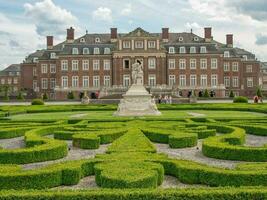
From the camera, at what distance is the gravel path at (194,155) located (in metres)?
11.4

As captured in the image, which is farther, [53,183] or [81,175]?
[81,175]

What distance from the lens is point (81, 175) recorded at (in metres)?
9.52

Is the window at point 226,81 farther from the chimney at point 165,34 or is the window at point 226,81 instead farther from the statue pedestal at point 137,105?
the statue pedestal at point 137,105

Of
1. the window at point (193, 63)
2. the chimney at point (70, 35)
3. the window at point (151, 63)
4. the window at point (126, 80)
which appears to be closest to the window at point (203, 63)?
the window at point (193, 63)

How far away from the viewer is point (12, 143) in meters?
15.8

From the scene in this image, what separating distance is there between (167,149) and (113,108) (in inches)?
819

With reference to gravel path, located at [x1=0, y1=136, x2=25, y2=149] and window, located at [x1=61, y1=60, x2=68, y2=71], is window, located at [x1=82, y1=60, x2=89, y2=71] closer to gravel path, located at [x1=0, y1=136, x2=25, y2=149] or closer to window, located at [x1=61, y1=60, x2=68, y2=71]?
window, located at [x1=61, y1=60, x2=68, y2=71]

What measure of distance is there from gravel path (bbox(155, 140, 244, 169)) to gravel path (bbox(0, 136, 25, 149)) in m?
4.92

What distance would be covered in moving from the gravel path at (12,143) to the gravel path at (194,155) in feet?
16.1

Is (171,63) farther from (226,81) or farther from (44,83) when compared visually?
(44,83)

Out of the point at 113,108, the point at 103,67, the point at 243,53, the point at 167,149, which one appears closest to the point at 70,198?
the point at 167,149

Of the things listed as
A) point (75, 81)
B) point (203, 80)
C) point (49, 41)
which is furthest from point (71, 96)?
point (203, 80)

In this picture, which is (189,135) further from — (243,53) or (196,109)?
(243,53)

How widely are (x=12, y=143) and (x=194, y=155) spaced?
22.6 ft
